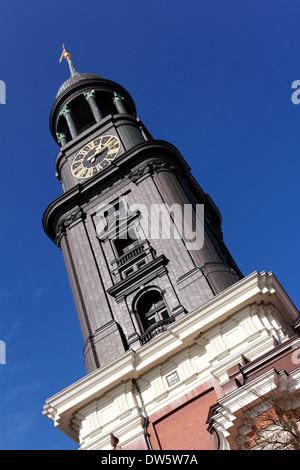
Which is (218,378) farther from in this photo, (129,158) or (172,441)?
(129,158)

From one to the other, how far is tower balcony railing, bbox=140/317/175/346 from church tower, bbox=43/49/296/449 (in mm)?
57

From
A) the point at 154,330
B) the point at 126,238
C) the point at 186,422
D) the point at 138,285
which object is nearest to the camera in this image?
the point at 186,422

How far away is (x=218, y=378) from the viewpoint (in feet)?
67.6

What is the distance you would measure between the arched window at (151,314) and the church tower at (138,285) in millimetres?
57

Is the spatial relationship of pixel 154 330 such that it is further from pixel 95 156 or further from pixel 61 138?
pixel 61 138

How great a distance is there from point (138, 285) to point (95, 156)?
11.6m

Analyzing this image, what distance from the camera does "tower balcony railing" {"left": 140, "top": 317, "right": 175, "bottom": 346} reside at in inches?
973

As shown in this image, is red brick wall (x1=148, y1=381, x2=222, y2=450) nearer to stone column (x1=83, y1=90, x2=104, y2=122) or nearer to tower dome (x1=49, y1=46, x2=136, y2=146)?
stone column (x1=83, y1=90, x2=104, y2=122)

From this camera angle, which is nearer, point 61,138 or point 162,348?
point 162,348

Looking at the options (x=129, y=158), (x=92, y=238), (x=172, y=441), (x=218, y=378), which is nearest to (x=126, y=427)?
(x=172, y=441)

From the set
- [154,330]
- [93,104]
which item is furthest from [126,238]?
[93,104]

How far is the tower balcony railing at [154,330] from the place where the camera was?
24.7 metres

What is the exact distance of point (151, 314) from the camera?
86.4 feet
